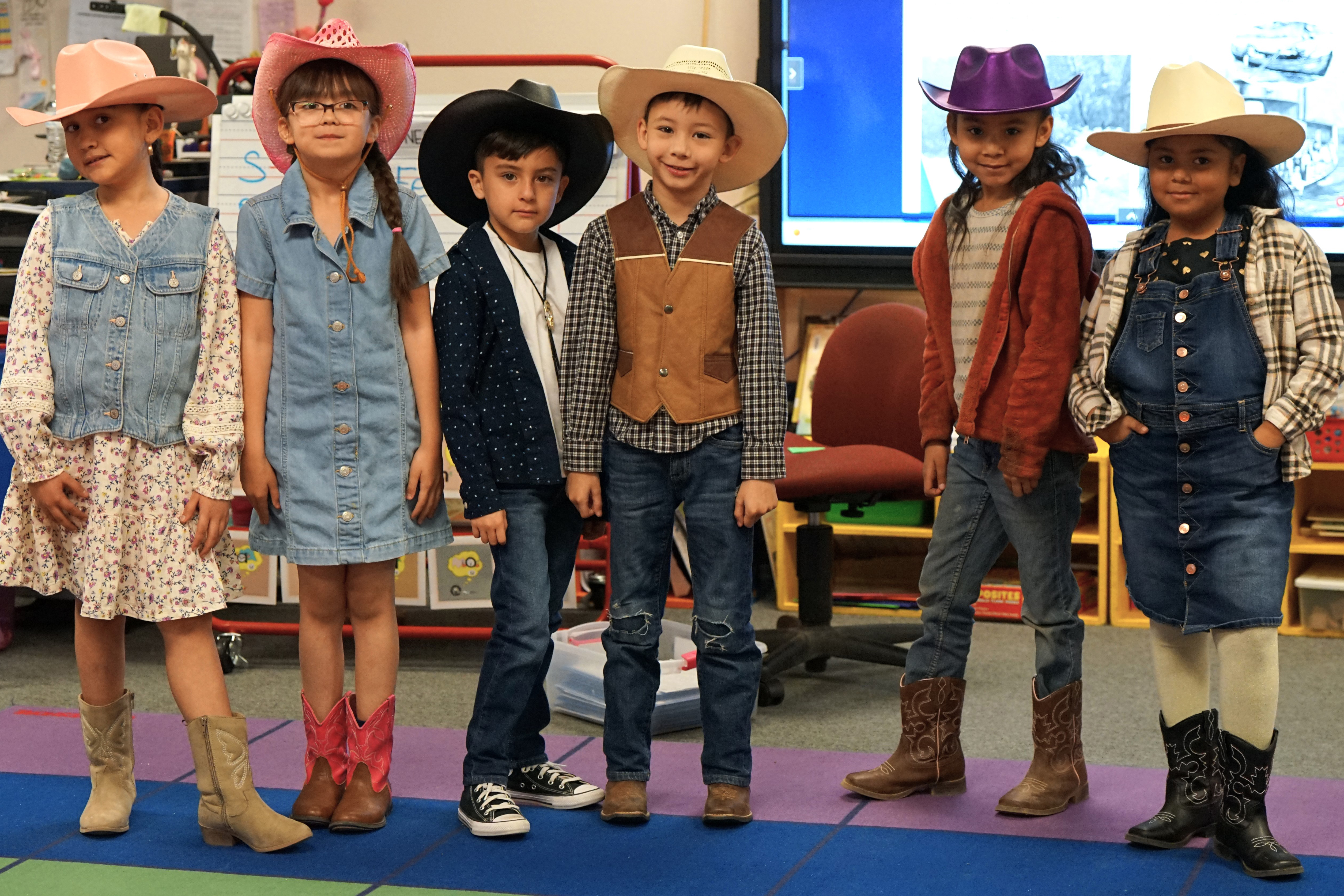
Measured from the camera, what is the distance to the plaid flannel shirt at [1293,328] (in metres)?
1.90

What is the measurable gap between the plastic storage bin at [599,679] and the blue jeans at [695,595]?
0.44 metres

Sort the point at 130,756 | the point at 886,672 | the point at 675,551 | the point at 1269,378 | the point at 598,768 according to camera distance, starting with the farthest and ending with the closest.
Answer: the point at 675,551
the point at 886,672
the point at 598,768
the point at 130,756
the point at 1269,378

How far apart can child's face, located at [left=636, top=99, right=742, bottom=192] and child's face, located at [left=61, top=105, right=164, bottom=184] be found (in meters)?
0.77

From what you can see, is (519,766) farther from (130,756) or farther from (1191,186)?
(1191,186)

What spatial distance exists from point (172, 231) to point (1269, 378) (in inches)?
62.5

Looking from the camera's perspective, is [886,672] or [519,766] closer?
[519,766]

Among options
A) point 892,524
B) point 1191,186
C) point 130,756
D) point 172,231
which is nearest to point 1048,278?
point 1191,186

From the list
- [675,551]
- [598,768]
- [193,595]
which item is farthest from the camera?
[675,551]

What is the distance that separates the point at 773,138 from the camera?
7.21ft

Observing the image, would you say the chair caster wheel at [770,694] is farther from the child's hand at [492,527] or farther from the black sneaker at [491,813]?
the child's hand at [492,527]

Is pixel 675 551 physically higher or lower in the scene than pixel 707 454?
lower

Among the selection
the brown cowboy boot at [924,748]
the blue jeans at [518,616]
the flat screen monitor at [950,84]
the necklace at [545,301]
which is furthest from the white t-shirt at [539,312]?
the flat screen monitor at [950,84]

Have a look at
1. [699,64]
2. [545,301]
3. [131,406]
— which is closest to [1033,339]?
[699,64]

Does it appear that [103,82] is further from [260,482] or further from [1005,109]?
[1005,109]
